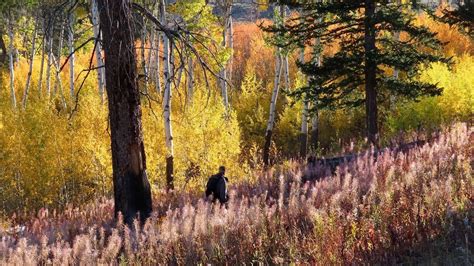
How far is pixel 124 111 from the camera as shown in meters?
7.44

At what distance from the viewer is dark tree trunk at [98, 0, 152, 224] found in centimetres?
730

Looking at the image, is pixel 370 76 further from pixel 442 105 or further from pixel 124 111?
pixel 442 105

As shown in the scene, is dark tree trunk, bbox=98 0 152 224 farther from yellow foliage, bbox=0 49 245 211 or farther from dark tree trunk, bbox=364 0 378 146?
yellow foliage, bbox=0 49 245 211

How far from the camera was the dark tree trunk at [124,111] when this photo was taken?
730 centimetres

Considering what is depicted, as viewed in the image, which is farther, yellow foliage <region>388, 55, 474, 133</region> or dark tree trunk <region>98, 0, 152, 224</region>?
yellow foliage <region>388, 55, 474, 133</region>

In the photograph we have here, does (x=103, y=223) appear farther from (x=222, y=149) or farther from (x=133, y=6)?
(x=222, y=149)

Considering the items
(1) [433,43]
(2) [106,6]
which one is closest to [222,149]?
(1) [433,43]

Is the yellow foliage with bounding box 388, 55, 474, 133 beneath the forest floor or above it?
above

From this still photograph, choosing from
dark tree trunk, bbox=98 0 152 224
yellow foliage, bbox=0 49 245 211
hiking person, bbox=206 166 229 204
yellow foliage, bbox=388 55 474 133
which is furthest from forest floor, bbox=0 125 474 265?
yellow foliage, bbox=388 55 474 133

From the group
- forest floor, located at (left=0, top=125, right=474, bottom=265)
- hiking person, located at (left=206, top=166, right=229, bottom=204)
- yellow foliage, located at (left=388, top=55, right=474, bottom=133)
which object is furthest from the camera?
yellow foliage, located at (left=388, top=55, right=474, bottom=133)

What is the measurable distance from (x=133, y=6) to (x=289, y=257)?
505 centimetres

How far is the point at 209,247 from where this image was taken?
4438 mm

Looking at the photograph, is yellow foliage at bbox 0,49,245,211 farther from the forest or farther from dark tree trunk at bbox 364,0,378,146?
dark tree trunk at bbox 364,0,378,146

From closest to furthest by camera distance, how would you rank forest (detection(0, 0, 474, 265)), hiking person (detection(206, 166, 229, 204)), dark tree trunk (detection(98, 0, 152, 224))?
1. forest (detection(0, 0, 474, 265))
2. dark tree trunk (detection(98, 0, 152, 224))
3. hiking person (detection(206, 166, 229, 204))
